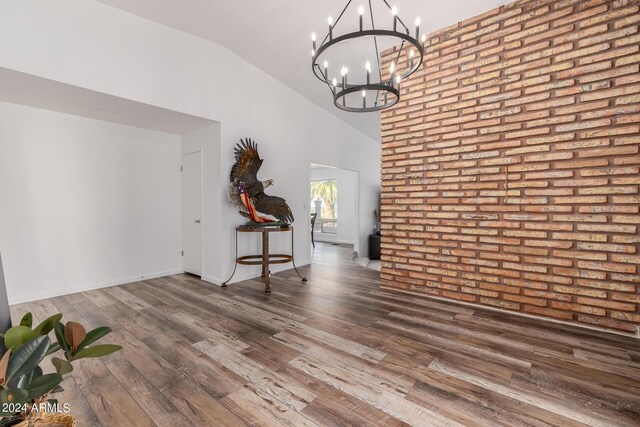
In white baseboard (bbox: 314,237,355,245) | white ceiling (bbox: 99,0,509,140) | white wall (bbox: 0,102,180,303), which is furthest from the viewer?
white baseboard (bbox: 314,237,355,245)

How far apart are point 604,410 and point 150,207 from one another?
17.5ft

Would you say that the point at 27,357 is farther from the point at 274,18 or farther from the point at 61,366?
the point at 274,18

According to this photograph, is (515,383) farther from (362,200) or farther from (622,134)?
(362,200)

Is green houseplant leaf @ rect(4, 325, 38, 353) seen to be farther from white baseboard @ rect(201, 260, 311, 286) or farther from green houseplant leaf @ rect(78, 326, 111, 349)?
white baseboard @ rect(201, 260, 311, 286)

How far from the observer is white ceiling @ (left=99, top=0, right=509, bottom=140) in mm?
3090

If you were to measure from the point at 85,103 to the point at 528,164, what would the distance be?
4.99 meters

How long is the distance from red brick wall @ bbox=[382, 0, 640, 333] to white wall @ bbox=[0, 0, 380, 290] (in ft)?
6.78

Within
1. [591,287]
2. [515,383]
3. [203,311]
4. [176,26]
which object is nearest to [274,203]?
[203,311]

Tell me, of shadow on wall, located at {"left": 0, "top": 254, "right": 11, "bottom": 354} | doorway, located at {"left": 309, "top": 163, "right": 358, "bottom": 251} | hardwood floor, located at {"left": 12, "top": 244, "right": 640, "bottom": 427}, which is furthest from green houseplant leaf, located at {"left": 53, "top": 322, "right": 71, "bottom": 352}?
doorway, located at {"left": 309, "top": 163, "right": 358, "bottom": 251}

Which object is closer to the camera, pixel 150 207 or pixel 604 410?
pixel 604 410

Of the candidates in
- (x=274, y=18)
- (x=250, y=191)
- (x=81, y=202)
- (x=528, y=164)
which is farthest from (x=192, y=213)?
(x=528, y=164)

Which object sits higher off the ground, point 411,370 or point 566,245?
point 566,245

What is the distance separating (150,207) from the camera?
4.55 metres

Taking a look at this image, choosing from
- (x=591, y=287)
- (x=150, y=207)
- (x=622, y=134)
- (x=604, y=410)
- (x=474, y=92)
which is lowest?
(x=604, y=410)
